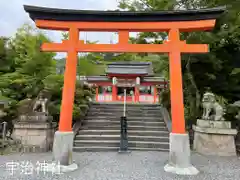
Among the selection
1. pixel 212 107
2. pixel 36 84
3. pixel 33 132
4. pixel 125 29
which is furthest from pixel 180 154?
pixel 36 84

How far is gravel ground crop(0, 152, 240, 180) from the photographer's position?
4.50 m

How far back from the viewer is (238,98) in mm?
9031

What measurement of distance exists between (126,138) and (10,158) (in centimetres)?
370

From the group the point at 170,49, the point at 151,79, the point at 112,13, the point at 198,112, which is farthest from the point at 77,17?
the point at 151,79

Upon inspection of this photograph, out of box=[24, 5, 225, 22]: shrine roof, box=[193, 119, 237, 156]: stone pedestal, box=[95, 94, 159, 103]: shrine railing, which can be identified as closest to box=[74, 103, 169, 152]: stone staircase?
box=[193, 119, 237, 156]: stone pedestal

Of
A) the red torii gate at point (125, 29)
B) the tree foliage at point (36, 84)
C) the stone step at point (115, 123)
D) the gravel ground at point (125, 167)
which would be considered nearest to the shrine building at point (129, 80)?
the tree foliage at point (36, 84)

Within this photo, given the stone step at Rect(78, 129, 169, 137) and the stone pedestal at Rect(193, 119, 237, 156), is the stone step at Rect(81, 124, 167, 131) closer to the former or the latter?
the stone step at Rect(78, 129, 169, 137)

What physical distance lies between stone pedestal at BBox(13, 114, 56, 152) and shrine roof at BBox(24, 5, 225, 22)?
138 inches

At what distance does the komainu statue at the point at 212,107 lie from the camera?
690cm

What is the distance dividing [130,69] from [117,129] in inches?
312

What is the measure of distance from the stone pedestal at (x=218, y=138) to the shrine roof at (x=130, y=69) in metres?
8.17

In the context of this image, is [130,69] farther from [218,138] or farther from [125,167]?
[125,167]

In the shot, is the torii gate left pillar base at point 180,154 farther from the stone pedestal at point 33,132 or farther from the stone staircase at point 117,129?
the stone pedestal at point 33,132

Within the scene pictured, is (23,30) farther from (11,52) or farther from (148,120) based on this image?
(148,120)
